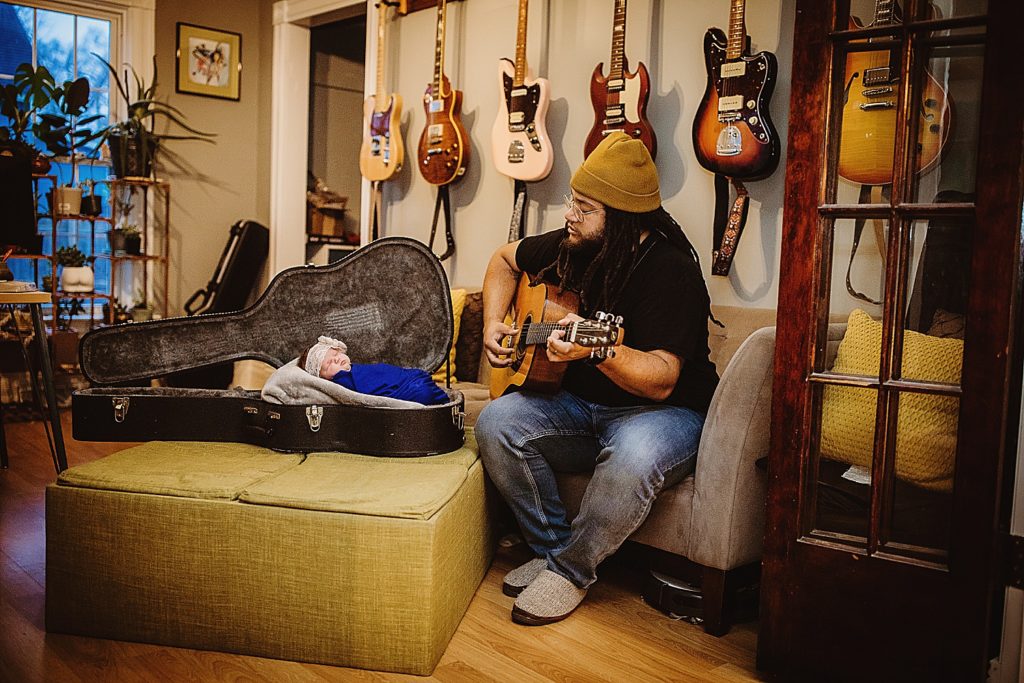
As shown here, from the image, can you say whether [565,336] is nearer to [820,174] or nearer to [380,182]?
[820,174]

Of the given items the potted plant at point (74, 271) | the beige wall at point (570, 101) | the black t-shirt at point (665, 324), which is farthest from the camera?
the potted plant at point (74, 271)

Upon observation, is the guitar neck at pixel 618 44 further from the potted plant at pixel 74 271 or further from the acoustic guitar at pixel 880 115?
the potted plant at pixel 74 271

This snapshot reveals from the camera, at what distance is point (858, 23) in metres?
1.78

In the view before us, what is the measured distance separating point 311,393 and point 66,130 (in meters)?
3.08

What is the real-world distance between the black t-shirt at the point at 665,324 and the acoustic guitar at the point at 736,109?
0.67 metres

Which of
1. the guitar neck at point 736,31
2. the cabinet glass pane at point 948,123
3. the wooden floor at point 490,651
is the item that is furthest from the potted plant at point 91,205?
the cabinet glass pane at point 948,123

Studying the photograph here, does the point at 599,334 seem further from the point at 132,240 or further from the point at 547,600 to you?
the point at 132,240

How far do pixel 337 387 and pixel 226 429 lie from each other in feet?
1.10

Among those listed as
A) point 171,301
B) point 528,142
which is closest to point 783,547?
point 528,142

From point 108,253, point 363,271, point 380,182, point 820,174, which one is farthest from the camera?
point 108,253

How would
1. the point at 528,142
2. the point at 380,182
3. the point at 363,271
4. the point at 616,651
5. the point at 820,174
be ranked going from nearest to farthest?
the point at 820,174 < the point at 616,651 < the point at 363,271 < the point at 528,142 < the point at 380,182

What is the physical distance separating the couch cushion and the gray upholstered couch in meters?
0.92

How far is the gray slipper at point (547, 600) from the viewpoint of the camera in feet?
6.96

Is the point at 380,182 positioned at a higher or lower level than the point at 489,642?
higher
